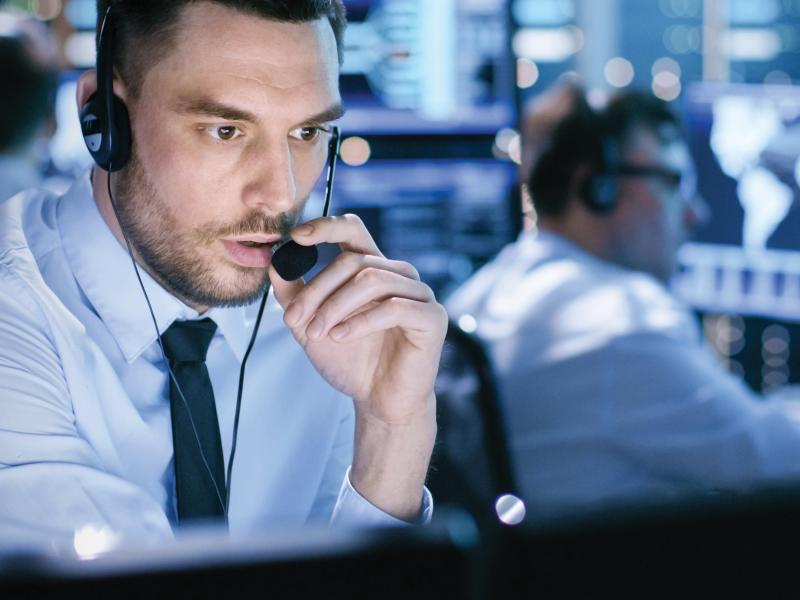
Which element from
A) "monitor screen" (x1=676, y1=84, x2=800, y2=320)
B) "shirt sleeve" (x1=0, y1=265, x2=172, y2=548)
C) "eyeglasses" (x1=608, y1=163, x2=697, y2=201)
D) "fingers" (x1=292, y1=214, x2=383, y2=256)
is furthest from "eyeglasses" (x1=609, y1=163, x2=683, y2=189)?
"shirt sleeve" (x1=0, y1=265, x2=172, y2=548)

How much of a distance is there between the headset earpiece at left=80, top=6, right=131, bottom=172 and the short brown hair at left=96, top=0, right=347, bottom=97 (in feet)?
0.08

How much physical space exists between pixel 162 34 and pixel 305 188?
25 centimetres

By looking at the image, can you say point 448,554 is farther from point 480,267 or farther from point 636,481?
point 480,267

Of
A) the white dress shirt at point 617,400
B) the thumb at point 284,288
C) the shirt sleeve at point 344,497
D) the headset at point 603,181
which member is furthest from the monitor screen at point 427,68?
the thumb at point 284,288

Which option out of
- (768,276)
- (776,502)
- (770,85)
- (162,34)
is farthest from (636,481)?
(776,502)

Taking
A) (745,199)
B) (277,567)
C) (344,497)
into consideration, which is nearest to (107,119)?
(344,497)

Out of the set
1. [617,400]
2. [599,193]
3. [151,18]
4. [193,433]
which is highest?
[151,18]

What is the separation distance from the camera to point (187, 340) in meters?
1.15

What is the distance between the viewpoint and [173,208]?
1131 millimetres

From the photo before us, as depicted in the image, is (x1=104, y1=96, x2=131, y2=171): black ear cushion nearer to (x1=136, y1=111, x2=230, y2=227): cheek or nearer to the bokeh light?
(x1=136, y1=111, x2=230, y2=227): cheek

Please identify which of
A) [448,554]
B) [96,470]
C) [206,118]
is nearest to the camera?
[448,554]

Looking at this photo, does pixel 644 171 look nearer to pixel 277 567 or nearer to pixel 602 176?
pixel 602 176

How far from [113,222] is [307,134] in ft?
0.89

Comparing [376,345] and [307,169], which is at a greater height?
[307,169]
